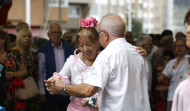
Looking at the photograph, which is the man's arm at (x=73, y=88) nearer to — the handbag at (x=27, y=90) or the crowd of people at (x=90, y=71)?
the crowd of people at (x=90, y=71)

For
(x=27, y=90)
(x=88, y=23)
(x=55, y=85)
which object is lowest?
(x=27, y=90)

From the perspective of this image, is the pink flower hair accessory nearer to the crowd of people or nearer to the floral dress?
the crowd of people

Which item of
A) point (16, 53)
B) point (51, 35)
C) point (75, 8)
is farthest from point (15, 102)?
point (75, 8)

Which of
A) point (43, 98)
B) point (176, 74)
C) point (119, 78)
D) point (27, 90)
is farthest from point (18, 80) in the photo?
point (119, 78)

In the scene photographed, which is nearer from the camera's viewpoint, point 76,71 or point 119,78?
point 119,78

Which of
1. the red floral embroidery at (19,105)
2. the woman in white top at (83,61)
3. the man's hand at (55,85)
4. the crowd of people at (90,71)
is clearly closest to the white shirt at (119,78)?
the crowd of people at (90,71)

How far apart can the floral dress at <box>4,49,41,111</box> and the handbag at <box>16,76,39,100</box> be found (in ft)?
0.25

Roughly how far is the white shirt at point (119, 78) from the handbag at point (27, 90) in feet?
8.22

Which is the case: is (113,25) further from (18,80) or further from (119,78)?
(18,80)

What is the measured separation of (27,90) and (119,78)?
8.89 feet

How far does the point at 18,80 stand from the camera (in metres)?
5.24

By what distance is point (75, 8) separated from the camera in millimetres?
32875

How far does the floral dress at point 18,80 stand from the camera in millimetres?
5051

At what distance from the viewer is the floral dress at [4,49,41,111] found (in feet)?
16.6
